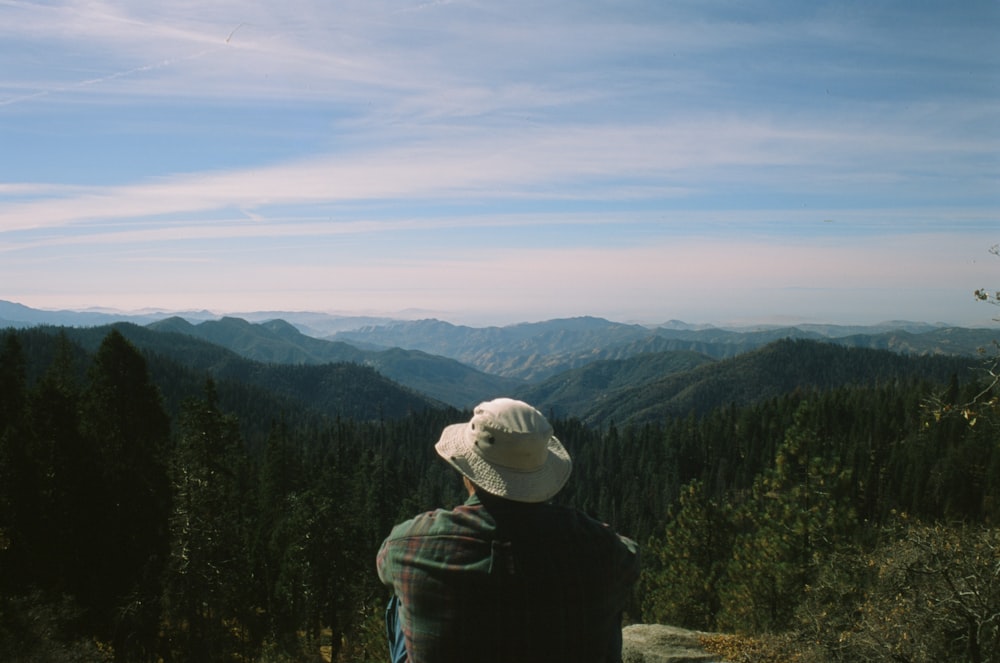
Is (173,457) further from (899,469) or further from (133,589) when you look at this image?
(899,469)

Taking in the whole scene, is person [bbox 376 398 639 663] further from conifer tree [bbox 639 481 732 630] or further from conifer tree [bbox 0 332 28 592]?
conifer tree [bbox 639 481 732 630]

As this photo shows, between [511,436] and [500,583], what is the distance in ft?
2.13

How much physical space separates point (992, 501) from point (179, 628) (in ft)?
239

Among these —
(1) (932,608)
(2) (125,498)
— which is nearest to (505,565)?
(1) (932,608)

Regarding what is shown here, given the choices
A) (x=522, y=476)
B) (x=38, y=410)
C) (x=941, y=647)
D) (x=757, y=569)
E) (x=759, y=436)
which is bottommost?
(x=759, y=436)

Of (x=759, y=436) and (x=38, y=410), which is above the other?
(x=38, y=410)

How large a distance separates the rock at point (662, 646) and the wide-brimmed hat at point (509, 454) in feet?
32.2

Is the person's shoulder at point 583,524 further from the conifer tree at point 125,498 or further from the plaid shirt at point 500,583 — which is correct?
the conifer tree at point 125,498

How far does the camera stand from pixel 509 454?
9.33ft

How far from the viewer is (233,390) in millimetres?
173250

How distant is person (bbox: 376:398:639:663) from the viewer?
107 inches

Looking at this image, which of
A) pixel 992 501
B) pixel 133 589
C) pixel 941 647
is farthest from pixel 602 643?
pixel 992 501

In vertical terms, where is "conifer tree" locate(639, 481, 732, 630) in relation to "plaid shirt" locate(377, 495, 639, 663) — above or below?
below

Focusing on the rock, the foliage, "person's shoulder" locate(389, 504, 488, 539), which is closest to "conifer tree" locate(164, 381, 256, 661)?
the rock
